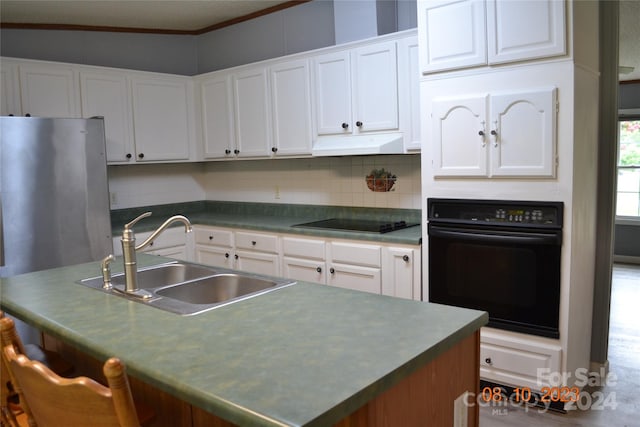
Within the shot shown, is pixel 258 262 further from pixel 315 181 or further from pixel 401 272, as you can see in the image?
pixel 401 272

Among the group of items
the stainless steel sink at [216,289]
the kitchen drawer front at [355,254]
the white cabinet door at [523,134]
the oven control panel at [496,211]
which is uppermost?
the white cabinet door at [523,134]

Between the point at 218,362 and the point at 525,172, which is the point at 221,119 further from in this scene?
the point at 218,362

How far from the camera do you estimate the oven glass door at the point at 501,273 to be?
2.71 metres

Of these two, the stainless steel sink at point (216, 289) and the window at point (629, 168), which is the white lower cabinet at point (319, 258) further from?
the window at point (629, 168)

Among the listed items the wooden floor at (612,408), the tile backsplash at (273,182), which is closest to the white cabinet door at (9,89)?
the tile backsplash at (273,182)

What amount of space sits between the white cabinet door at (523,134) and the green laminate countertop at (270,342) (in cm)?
126

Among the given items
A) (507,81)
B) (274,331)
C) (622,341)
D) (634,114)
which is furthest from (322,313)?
(634,114)

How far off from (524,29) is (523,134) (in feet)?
1.68

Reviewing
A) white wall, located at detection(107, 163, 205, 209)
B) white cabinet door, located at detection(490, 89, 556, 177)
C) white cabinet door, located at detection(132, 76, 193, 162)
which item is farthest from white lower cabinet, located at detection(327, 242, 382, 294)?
white wall, located at detection(107, 163, 205, 209)

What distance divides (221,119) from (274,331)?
3436 mm

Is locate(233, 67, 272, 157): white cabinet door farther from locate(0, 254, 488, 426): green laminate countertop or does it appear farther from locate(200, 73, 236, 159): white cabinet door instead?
locate(0, 254, 488, 426): green laminate countertop

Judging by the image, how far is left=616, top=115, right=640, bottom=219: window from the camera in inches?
273

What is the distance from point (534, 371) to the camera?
2812mm

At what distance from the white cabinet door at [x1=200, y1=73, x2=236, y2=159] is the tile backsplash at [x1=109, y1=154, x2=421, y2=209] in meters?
0.33
